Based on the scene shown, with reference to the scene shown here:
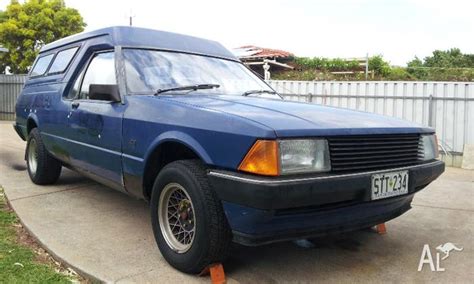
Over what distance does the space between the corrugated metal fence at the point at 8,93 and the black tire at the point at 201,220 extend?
1468 centimetres

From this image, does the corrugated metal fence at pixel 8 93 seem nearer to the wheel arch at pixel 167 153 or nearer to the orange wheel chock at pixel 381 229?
the wheel arch at pixel 167 153

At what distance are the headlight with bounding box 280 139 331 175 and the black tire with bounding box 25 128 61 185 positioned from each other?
3749 mm

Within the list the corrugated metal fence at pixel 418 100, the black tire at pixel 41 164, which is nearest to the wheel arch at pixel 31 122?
the black tire at pixel 41 164

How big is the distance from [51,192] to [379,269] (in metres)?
3.79

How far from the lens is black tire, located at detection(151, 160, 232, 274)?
2.70 meters

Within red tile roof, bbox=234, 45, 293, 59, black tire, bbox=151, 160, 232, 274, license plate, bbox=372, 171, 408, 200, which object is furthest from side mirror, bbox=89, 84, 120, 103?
red tile roof, bbox=234, 45, 293, 59

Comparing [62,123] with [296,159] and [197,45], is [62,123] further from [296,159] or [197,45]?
[296,159]

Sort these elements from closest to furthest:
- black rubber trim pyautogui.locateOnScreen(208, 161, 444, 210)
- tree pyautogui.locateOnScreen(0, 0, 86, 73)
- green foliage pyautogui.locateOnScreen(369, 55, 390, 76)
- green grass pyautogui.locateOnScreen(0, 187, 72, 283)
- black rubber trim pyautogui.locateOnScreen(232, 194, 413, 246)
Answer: black rubber trim pyautogui.locateOnScreen(208, 161, 444, 210), black rubber trim pyautogui.locateOnScreen(232, 194, 413, 246), green grass pyautogui.locateOnScreen(0, 187, 72, 283), green foliage pyautogui.locateOnScreen(369, 55, 390, 76), tree pyautogui.locateOnScreen(0, 0, 86, 73)

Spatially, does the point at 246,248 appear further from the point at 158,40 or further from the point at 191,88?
the point at 158,40

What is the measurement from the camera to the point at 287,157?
8.21 ft

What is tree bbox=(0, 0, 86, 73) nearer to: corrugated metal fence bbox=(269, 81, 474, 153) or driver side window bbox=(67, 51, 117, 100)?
corrugated metal fence bbox=(269, 81, 474, 153)

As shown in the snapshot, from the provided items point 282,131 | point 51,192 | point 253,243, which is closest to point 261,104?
point 282,131

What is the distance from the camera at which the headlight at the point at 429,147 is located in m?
3.34

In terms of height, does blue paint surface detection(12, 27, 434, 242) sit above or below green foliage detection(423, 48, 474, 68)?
below
